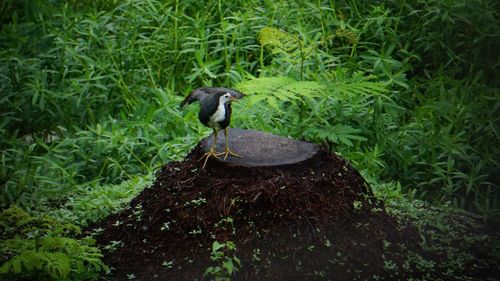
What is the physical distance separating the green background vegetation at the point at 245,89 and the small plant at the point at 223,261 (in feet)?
3.30

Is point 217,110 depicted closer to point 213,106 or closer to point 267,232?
point 213,106

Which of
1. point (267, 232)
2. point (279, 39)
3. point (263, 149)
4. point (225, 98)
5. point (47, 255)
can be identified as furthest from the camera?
point (279, 39)

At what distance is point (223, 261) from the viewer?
3.85 m

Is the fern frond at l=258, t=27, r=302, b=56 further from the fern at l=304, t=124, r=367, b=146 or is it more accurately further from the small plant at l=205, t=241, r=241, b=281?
the small plant at l=205, t=241, r=241, b=281

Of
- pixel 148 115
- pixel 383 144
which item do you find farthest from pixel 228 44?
pixel 383 144

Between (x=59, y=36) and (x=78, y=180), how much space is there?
1440mm

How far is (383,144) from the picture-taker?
18.7 feet

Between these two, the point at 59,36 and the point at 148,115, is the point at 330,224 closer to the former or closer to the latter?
the point at 148,115

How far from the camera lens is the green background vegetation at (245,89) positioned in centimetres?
529

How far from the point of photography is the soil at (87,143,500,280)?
3.94 m

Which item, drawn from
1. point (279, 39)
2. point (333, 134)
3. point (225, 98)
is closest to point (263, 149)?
point (225, 98)

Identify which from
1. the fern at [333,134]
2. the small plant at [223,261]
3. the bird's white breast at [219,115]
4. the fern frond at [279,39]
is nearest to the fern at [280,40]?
the fern frond at [279,39]

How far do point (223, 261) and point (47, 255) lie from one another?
87 centimetres

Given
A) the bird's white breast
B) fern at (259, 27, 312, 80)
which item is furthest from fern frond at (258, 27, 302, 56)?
the bird's white breast
